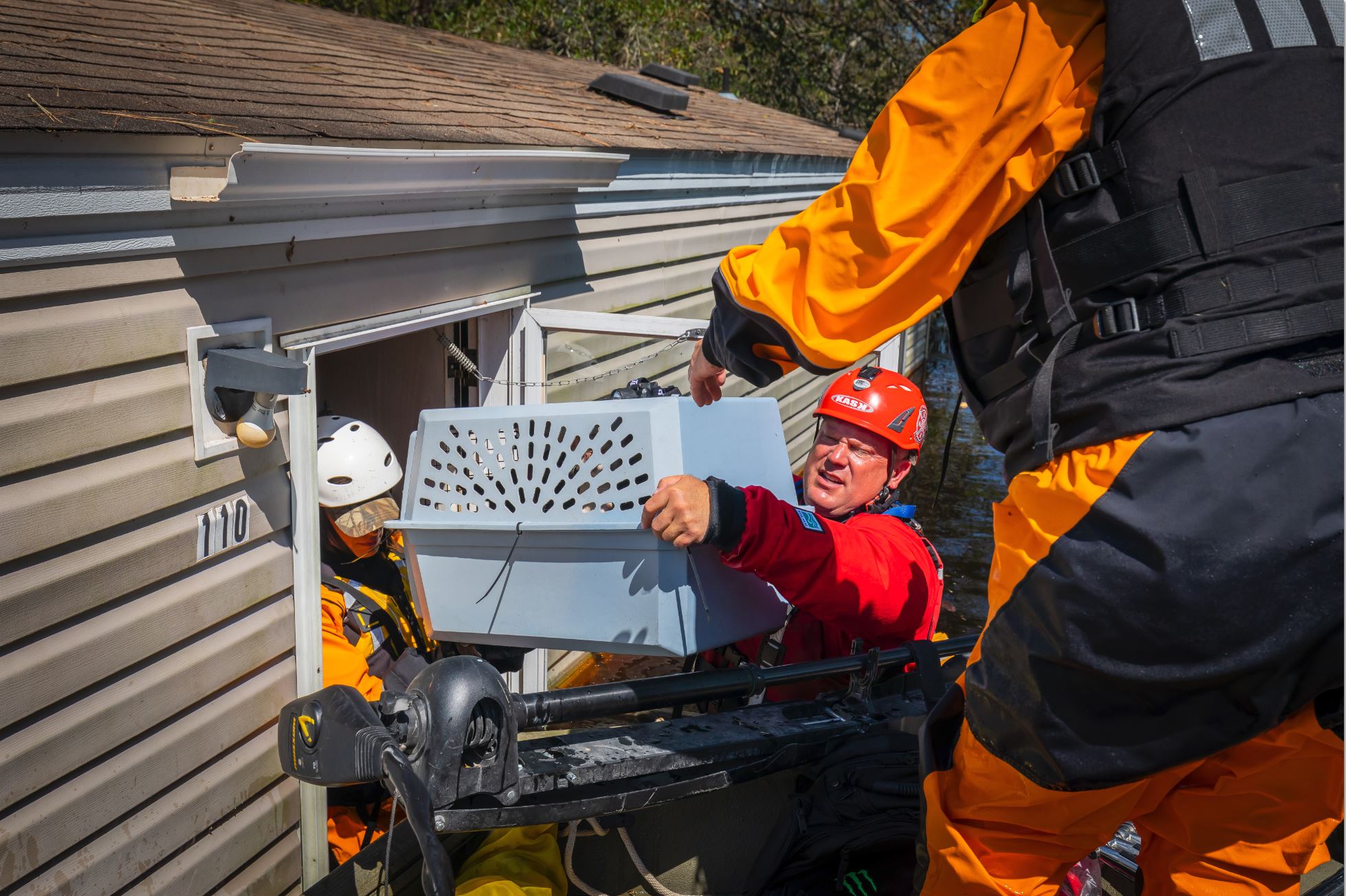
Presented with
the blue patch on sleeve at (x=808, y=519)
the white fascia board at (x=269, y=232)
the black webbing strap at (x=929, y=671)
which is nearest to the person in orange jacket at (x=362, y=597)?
the white fascia board at (x=269, y=232)

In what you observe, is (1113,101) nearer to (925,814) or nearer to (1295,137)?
(1295,137)

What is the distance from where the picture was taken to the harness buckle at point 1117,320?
1.72 m

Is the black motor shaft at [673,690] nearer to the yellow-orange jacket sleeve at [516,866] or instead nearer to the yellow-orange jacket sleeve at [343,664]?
the yellow-orange jacket sleeve at [516,866]

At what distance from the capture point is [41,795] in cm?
258

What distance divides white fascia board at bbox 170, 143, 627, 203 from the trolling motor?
1386 mm

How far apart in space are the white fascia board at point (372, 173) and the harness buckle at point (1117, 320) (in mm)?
1979

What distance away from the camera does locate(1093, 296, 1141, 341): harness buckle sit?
172 cm

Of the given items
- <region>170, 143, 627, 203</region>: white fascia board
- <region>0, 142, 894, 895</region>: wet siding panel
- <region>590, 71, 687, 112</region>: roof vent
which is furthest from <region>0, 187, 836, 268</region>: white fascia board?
<region>590, 71, 687, 112</region>: roof vent

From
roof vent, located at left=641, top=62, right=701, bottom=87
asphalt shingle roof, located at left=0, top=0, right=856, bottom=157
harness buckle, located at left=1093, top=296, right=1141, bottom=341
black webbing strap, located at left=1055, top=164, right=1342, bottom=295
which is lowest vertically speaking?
harness buckle, located at left=1093, top=296, right=1141, bottom=341

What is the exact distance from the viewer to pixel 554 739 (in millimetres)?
2504

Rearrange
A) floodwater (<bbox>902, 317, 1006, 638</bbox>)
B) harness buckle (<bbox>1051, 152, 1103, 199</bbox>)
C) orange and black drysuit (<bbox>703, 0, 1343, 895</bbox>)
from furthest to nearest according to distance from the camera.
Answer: floodwater (<bbox>902, 317, 1006, 638</bbox>) → harness buckle (<bbox>1051, 152, 1103, 199</bbox>) → orange and black drysuit (<bbox>703, 0, 1343, 895</bbox>)

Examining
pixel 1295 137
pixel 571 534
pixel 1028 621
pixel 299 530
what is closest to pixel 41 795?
pixel 299 530

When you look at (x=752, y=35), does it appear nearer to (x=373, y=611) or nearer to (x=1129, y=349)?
(x=373, y=611)

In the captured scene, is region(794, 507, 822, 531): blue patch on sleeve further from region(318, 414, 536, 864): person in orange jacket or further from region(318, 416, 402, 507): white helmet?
region(318, 416, 402, 507): white helmet
